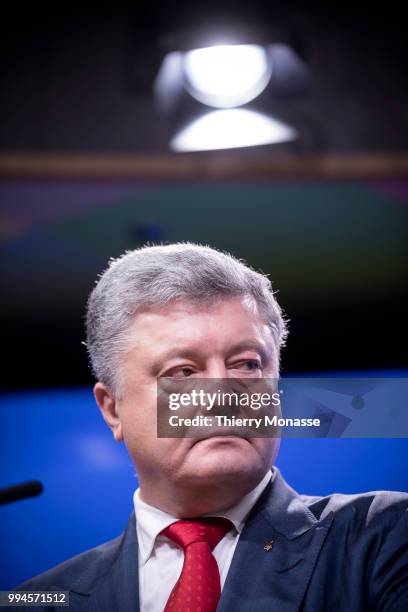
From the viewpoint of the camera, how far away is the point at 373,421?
1761 millimetres

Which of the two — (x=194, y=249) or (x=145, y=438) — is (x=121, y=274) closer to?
(x=194, y=249)

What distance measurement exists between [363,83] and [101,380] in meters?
1.34

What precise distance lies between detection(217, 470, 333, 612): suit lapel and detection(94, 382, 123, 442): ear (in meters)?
0.38

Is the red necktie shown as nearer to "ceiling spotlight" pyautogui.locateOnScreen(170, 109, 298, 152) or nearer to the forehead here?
the forehead

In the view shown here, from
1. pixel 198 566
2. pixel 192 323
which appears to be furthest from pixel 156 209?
pixel 198 566

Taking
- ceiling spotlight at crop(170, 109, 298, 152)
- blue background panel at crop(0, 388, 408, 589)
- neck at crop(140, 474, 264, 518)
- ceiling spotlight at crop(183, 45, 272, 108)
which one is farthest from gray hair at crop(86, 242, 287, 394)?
ceiling spotlight at crop(183, 45, 272, 108)

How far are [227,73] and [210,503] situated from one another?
1297 millimetres

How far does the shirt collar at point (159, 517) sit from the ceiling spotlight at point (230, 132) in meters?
1.03

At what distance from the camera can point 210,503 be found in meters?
1.65

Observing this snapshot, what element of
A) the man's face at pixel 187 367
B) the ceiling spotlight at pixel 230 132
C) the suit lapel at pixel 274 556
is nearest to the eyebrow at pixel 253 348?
the man's face at pixel 187 367

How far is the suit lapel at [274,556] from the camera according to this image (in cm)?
158

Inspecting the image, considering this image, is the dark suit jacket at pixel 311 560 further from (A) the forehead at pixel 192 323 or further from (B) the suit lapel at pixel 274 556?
(A) the forehead at pixel 192 323

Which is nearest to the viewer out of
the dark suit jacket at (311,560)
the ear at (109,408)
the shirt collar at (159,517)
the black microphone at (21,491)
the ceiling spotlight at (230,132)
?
the dark suit jacket at (311,560)

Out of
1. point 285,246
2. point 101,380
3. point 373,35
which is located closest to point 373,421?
point 285,246
